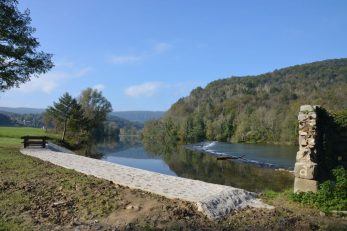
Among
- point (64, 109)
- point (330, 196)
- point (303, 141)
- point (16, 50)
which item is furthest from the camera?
point (64, 109)

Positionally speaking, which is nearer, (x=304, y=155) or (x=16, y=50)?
(x=304, y=155)

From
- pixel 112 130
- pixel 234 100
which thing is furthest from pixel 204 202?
pixel 234 100

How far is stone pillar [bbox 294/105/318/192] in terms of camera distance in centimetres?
1046

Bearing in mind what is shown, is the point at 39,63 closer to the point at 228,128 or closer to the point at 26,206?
the point at 26,206

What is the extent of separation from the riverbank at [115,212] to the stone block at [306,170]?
0.88 meters

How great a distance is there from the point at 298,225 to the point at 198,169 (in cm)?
2562

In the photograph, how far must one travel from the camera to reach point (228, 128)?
103 meters

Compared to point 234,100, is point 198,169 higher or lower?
lower

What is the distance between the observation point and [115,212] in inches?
357

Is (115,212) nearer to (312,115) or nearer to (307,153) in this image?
(307,153)

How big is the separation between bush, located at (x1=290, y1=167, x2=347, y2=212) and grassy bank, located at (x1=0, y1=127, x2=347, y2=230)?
0.31 meters

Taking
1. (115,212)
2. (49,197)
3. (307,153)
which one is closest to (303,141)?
(307,153)

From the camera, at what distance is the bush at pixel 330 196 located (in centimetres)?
948

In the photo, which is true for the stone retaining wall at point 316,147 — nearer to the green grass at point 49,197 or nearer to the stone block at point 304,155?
the stone block at point 304,155
